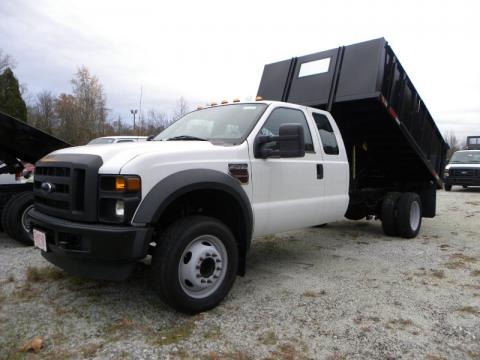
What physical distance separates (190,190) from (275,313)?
51.4 inches

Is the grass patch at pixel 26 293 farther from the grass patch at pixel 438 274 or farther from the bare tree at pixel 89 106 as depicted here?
the bare tree at pixel 89 106

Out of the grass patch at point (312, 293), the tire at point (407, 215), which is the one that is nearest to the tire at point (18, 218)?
the grass patch at point (312, 293)

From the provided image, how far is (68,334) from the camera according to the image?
3.16 metres

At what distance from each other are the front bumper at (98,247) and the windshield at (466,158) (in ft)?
59.9

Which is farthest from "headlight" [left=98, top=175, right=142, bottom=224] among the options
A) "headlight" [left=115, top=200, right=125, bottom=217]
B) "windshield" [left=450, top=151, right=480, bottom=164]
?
"windshield" [left=450, top=151, right=480, bottom=164]

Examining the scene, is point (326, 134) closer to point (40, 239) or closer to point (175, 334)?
point (175, 334)

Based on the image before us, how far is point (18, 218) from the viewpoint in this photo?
5746 mm

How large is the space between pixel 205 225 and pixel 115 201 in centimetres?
77

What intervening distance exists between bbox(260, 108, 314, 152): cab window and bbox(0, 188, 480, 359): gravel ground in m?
1.50

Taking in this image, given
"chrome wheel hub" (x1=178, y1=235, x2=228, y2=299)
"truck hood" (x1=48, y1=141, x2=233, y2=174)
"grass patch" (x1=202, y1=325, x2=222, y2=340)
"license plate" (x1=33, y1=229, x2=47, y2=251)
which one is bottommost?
"grass patch" (x1=202, y1=325, x2=222, y2=340)

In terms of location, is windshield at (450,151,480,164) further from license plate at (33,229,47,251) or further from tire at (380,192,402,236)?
license plate at (33,229,47,251)

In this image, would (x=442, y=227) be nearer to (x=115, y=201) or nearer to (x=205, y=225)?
(x=205, y=225)

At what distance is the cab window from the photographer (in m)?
4.39

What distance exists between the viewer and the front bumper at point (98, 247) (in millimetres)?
3072
